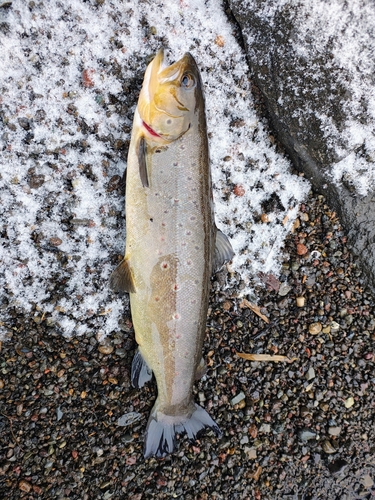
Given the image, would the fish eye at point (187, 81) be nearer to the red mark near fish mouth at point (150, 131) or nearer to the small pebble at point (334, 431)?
the red mark near fish mouth at point (150, 131)

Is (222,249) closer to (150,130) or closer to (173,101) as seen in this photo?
(150,130)

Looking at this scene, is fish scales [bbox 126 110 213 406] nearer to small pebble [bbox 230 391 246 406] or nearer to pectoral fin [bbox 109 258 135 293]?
pectoral fin [bbox 109 258 135 293]

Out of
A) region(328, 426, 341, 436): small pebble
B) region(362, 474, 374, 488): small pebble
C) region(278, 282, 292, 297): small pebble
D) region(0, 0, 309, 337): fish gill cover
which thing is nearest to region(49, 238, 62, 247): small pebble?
region(0, 0, 309, 337): fish gill cover

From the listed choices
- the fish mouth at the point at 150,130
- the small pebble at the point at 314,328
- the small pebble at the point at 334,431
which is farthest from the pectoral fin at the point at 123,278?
the small pebble at the point at 334,431

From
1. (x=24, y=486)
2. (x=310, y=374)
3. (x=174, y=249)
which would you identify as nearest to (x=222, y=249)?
(x=174, y=249)

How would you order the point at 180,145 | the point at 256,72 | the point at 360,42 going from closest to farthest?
the point at 180,145, the point at 360,42, the point at 256,72

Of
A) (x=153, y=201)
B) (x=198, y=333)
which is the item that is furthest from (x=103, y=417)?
(x=153, y=201)

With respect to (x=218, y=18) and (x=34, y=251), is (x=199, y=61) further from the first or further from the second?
(x=34, y=251)
